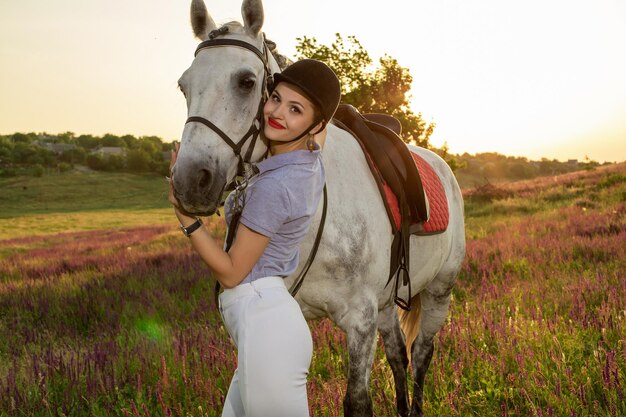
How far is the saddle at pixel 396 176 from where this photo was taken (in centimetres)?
260

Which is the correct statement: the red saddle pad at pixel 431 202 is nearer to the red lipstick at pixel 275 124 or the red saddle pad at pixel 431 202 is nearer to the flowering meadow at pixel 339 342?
the red lipstick at pixel 275 124

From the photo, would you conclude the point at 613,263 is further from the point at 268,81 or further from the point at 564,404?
the point at 268,81

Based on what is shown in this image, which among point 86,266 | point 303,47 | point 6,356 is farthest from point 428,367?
point 303,47

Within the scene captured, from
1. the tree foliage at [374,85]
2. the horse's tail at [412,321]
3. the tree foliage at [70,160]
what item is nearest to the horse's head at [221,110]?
the horse's tail at [412,321]

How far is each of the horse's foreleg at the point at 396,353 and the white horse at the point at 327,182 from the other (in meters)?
0.14

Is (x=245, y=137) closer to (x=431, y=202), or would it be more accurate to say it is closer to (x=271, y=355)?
(x=271, y=355)

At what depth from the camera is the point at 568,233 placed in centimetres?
823

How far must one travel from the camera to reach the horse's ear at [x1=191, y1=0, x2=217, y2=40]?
2264 mm

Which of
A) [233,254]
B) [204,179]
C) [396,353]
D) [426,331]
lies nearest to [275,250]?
→ [233,254]

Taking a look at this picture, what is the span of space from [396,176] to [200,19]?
1.42 metres

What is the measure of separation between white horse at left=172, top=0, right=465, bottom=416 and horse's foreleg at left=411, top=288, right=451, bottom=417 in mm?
318

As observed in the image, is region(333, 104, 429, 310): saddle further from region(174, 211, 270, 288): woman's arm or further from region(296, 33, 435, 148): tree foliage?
region(296, 33, 435, 148): tree foliage

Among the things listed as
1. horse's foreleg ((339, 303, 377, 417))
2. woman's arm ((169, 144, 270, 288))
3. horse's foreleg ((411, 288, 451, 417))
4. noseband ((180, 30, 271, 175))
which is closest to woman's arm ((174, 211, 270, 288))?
woman's arm ((169, 144, 270, 288))

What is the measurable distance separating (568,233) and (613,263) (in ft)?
8.98
